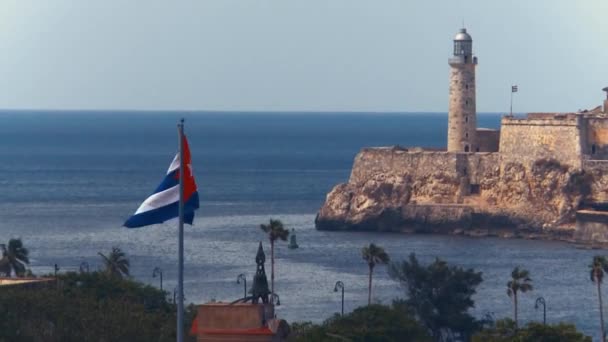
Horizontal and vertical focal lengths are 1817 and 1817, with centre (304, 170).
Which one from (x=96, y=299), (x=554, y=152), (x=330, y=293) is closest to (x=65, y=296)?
(x=96, y=299)

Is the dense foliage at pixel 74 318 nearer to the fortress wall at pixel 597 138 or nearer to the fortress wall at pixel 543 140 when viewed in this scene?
the fortress wall at pixel 543 140

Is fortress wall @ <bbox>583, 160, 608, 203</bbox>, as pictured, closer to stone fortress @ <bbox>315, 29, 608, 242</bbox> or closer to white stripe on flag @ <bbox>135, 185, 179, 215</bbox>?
stone fortress @ <bbox>315, 29, 608, 242</bbox>

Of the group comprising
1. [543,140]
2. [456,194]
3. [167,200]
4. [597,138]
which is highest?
[597,138]

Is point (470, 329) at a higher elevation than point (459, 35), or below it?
below

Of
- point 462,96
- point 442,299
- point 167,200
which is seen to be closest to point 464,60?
point 462,96

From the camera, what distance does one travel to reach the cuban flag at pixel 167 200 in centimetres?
2659

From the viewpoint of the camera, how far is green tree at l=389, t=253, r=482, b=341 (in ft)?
175

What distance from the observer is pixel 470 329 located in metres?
52.8

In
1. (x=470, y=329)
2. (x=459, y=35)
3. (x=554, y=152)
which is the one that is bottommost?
(x=470, y=329)

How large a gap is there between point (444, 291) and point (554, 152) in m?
35.2

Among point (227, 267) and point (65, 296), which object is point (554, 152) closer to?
point (227, 267)

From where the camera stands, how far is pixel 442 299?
180 feet

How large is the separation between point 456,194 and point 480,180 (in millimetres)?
1413

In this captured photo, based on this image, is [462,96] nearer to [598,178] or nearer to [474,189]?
[474,189]
